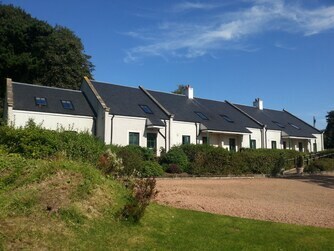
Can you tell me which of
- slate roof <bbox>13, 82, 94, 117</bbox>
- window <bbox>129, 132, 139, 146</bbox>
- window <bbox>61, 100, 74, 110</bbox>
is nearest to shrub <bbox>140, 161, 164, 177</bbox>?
window <bbox>129, 132, 139, 146</bbox>


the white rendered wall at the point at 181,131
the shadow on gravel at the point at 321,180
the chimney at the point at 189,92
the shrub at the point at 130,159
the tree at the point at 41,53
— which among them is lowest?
the shadow on gravel at the point at 321,180

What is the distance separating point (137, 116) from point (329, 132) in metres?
51.9

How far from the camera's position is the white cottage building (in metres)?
29.4

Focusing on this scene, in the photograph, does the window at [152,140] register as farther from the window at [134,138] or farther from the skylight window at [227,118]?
the skylight window at [227,118]

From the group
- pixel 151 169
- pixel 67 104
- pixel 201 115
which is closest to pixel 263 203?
pixel 151 169

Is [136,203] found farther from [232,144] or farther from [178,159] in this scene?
[232,144]

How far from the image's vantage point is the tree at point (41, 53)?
42.8m

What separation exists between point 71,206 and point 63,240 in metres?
1.13

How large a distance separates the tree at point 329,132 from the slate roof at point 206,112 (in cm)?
3075

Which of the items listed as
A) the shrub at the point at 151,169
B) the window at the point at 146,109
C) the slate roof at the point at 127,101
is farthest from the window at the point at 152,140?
the shrub at the point at 151,169

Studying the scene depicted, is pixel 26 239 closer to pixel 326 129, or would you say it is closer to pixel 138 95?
pixel 138 95

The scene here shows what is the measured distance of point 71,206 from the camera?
7.67 meters

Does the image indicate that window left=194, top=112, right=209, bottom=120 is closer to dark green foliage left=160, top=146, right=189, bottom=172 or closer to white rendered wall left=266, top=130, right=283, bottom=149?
white rendered wall left=266, top=130, right=283, bottom=149

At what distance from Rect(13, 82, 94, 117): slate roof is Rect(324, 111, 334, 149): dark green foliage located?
49074 millimetres
